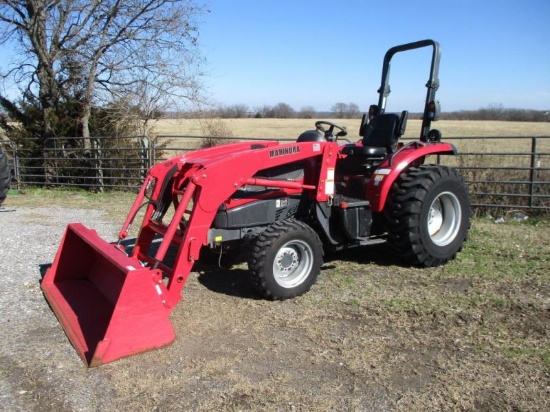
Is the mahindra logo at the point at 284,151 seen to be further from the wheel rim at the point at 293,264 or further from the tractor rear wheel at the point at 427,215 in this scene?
the tractor rear wheel at the point at 427,215

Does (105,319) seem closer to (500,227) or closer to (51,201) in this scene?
(500,227)

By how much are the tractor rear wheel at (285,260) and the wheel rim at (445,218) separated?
1769 millimetres

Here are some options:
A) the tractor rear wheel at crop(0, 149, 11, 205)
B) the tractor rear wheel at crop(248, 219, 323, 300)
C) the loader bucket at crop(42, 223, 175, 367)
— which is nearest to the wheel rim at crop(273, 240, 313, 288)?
the tractor rear wheel at crop(248, 219, 323, 300)

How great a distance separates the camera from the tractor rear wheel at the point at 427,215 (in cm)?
529

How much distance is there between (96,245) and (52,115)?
1015cm

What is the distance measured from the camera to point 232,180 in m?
4.38

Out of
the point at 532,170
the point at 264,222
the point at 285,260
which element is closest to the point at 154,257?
the point at 264,222

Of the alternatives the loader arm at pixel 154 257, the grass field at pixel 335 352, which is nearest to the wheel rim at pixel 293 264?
the grass field at pixel 335 352

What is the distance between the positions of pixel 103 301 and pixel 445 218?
3713 millimetres

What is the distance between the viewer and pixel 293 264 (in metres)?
4.66

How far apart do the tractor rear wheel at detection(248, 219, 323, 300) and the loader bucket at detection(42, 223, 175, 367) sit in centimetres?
89

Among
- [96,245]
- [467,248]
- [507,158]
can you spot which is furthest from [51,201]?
[507,158]

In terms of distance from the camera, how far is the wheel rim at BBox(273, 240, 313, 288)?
4560 mm

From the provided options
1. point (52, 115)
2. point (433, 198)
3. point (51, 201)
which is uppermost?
point (52, 115)
